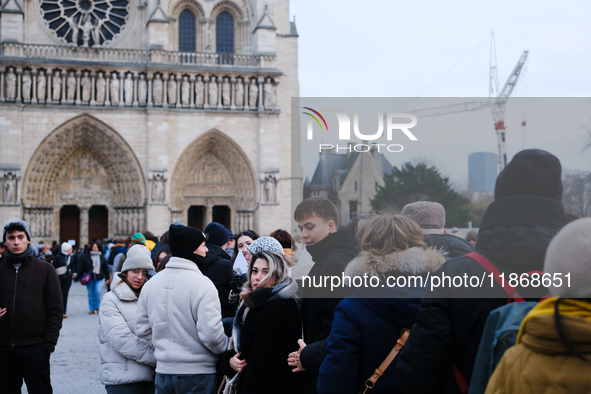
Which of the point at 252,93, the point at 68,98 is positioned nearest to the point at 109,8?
the point at 68,98

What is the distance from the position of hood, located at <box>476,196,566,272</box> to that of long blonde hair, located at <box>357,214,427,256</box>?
0.44m

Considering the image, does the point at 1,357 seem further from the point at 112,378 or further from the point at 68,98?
the point at 68,98

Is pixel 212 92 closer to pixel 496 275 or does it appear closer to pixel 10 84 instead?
pixel 10 84

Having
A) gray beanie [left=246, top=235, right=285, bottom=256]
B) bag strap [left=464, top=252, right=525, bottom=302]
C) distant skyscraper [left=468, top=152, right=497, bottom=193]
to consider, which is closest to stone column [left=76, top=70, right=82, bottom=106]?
gray beanie [left=246, top=235, right=285, bottom=256]

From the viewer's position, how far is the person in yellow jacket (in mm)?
1606

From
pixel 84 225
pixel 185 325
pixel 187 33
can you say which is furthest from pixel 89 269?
pixel 187 33

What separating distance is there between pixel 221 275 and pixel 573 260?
3724 mm

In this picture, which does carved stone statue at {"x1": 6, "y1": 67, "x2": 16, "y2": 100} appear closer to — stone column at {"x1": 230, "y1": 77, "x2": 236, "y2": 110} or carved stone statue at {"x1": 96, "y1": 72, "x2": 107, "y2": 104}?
carved stone statue at {"x1": 96, "y1": 72, "x2": 107, "y2": 104}

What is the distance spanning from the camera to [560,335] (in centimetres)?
160

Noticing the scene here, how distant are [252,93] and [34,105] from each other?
8059 millimetres

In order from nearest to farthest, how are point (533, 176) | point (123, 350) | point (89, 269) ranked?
1. point (533, 176)
2. point (123, 350)
3. point (89, 269)

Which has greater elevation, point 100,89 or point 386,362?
point 100,89

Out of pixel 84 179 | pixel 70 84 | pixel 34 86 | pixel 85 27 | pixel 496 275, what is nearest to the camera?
pixel 496 275

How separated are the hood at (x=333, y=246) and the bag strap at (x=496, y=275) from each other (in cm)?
108
